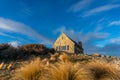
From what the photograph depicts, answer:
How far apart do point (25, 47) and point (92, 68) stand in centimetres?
1468

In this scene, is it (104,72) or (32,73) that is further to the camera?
(104,72)

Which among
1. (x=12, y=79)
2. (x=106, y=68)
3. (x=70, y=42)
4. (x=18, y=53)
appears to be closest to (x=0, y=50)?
(x=18, y=53)

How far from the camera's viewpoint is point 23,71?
916 centimetres

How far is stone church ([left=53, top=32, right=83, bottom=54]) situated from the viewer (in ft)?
153

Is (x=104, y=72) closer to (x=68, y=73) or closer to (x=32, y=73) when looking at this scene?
(x=68, y=73)

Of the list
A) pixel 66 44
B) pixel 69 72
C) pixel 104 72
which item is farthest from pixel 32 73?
pixel 66 44

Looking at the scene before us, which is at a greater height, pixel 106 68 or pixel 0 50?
pixel 0 50

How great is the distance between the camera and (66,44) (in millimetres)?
47750

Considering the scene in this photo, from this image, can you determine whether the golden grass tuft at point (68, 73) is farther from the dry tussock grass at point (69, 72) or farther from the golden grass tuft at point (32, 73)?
the golden grass tuft at point (32, 73)

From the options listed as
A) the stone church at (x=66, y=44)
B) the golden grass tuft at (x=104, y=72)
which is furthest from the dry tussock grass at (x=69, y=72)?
the stone church at (x=66, y=44)

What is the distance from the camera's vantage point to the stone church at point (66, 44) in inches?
1831

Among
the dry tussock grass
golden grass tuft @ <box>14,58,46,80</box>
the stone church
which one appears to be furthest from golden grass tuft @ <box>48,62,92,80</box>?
the stone church

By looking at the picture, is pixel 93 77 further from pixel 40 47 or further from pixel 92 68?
pixel 40 47

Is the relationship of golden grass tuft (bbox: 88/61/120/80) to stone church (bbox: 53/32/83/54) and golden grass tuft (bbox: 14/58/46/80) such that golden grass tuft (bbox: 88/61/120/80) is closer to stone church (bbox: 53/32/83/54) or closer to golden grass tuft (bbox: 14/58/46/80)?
golden grass tuft (bbox: 14/58/46/80)
